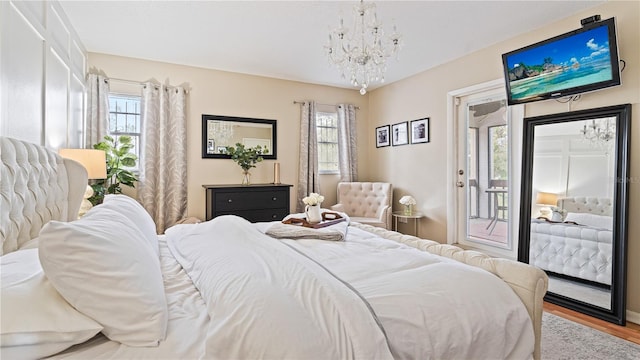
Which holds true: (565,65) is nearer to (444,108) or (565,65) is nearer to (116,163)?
(444,108)

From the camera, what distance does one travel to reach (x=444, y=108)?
4.23 meters

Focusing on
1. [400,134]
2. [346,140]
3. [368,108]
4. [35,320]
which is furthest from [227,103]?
[35,320]

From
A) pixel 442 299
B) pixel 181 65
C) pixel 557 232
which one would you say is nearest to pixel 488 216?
pixel 557 232

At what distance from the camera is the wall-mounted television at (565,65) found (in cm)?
253

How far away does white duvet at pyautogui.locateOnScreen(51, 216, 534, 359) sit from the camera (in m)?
0.99

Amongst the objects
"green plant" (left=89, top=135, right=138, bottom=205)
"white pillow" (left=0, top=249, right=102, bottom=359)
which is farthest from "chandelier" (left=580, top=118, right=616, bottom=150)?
"green plant" (left=89, top=135, right=138, bottom=205)

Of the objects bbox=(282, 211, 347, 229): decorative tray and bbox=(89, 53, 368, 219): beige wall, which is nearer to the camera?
bbox=(282, 211, 347, 229): decorative tray

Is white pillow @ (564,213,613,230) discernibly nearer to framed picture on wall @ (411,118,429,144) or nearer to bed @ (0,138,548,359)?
bed @ (0,138,548,359)

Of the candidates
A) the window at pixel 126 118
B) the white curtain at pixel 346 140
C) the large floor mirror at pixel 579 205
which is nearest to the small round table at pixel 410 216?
the white curtain at pixel 346 140

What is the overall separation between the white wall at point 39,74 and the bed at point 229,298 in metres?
0.40

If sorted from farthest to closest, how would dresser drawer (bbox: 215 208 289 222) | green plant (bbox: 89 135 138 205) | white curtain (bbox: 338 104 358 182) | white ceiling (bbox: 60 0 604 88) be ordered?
white curtain (bbox: 338 104 358 182) → dresser drawer (bbox: 215 208 289 222) → green plant (bbox: 89 135 138 205) → white ceiling (bbox: 60 0 604 88)

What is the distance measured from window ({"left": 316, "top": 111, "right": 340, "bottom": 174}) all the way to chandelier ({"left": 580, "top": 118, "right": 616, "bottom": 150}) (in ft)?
10.8

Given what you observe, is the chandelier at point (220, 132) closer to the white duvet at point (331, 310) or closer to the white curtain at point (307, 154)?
the white curtain at point (307, 154)

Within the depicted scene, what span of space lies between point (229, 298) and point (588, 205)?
3.13m
